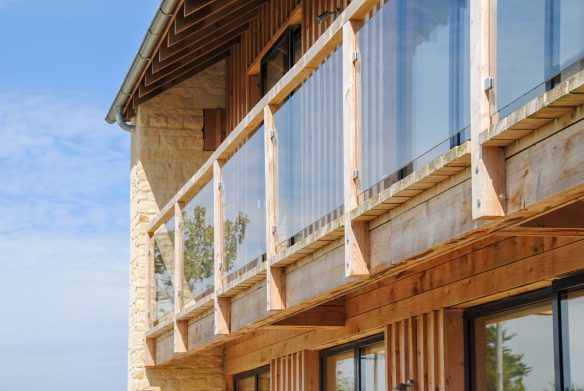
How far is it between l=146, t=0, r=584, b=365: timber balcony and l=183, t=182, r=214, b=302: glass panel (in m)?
0.07

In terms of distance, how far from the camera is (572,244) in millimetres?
7781

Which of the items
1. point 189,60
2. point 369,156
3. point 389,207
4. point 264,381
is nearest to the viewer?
point 389,207

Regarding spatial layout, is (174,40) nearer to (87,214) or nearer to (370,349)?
(370,349)

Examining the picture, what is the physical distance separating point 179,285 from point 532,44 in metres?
8.04

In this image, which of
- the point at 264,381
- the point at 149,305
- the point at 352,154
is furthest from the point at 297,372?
the point at 352,154

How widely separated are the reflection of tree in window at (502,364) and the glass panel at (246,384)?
685 cm

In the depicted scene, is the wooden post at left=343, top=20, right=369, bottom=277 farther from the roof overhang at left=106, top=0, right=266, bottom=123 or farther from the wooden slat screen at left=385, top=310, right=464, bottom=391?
the roof overhang at left=106, top=0, right=266, bottom=123

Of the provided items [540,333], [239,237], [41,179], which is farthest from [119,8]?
[540,333]

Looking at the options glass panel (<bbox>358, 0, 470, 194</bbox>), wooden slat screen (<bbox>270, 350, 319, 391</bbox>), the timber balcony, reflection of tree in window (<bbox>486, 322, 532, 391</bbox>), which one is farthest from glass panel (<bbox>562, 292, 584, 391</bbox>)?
wooden slat screen (<bbox>270, 350, 319, 391</bbox>)

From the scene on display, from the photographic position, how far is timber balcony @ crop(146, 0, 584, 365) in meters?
6.40

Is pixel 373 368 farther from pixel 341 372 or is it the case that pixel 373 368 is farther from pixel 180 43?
pixel 180 43

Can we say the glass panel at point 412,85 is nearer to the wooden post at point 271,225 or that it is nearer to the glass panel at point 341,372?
the wooden post at point 271,225

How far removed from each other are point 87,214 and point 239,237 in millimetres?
39644

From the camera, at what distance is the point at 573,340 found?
8.09 meters
